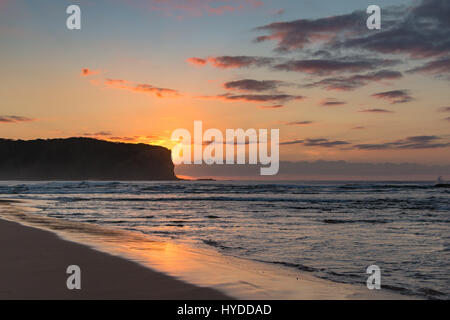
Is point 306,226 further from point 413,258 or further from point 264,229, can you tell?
point 413,258

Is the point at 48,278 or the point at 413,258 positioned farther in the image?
the point at 413,258

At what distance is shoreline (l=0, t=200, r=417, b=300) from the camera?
20.7 feet

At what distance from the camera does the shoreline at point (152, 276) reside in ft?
20.7

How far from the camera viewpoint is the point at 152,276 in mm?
7473

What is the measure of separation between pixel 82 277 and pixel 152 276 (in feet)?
3.89

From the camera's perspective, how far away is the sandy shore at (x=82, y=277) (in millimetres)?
6141

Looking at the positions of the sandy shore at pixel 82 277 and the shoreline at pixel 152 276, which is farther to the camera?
the shoreline at pixel 152 276

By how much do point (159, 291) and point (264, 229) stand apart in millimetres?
9150

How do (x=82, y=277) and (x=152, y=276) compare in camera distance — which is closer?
(x=82, y=277)

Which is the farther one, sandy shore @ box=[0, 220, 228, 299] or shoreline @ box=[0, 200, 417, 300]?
shoreline @ box=[0, 200, 417, 300]

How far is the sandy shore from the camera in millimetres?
6141
